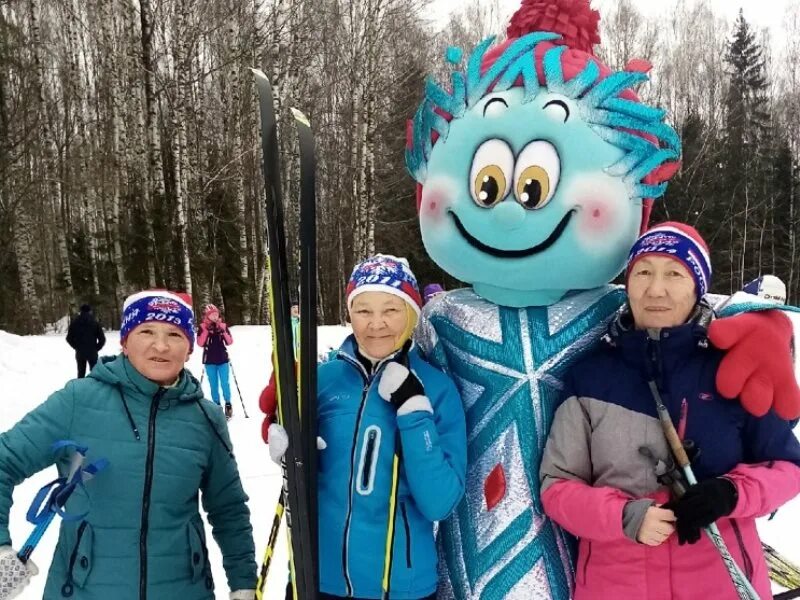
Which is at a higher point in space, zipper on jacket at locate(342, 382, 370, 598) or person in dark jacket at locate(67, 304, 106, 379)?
zipper on jacket at locate(342, 382, 370, 598)

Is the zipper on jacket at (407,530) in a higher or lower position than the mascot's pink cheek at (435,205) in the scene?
lower

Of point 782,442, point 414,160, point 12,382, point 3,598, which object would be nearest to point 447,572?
point 782,442

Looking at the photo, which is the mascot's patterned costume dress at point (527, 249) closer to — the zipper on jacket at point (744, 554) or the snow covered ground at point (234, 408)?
the zipper on jacket at point (744, 554)

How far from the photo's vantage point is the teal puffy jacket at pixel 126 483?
5.72 ft

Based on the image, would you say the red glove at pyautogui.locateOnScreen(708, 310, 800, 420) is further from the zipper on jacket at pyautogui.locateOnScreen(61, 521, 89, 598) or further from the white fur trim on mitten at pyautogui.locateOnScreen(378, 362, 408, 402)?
the zipper on jacket at pyautogui.locateOnScreen(61, 521, 89, 598)

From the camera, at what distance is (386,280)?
6.47ft

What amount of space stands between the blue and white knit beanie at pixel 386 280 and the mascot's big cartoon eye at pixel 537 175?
42 centimetres


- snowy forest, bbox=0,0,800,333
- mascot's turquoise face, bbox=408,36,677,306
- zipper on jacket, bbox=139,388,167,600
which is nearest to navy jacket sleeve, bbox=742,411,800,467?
mascot's turquoise face, bbox=408,36,677,306

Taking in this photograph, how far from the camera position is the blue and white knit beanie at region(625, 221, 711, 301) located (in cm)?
177

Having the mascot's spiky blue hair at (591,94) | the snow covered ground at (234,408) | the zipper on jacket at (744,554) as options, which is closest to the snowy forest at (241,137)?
the snow covered ground at (234,408)

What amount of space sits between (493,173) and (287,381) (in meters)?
0.86

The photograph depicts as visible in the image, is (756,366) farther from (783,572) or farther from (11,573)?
(11,573)

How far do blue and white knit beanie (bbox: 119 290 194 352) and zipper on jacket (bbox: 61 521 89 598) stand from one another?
20.9 inches

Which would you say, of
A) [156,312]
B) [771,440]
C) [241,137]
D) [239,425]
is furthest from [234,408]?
[241,137]
